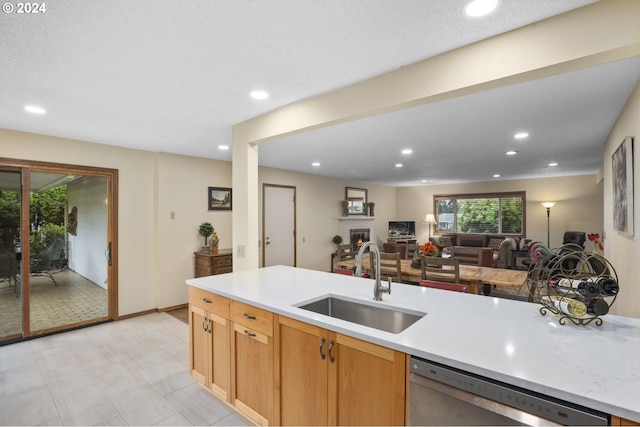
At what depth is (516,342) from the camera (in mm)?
1227

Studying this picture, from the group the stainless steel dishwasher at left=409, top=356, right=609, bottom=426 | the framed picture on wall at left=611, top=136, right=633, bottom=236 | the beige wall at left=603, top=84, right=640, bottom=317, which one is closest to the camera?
the stainless steel dishwasher at left=409, top=356, right=609, bottom=426

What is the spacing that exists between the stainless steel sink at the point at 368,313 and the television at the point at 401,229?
7.69 metres

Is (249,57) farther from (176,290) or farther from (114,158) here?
(176,290)

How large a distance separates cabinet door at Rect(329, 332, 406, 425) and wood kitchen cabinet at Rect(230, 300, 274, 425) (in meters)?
0.48

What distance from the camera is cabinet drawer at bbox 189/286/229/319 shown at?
6.86 feet

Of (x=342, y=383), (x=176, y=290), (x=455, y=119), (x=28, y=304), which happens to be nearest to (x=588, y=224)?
(x=455, y=119)

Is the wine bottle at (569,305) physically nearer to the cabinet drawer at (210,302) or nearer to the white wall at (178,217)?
the cabinet drawer at (210,302)

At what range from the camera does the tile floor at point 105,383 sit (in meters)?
2.13

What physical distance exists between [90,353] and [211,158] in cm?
306

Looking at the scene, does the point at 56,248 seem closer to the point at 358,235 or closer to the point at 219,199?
the point at 219,199

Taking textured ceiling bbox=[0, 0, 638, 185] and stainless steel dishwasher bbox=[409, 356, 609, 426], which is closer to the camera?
stainless steel dishwasher bbox=[409, 356, 609, 426]

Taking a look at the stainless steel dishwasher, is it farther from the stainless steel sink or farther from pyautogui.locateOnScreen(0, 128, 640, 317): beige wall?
pyautogui.locateOnScreen(0, 128, 640, 317): beige wall

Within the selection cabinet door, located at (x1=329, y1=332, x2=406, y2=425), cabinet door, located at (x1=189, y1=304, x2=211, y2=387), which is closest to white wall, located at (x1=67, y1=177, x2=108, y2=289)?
cabinet door, located at (x1=189, y1=304, x2=211, y2=387)

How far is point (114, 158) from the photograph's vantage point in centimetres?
400
